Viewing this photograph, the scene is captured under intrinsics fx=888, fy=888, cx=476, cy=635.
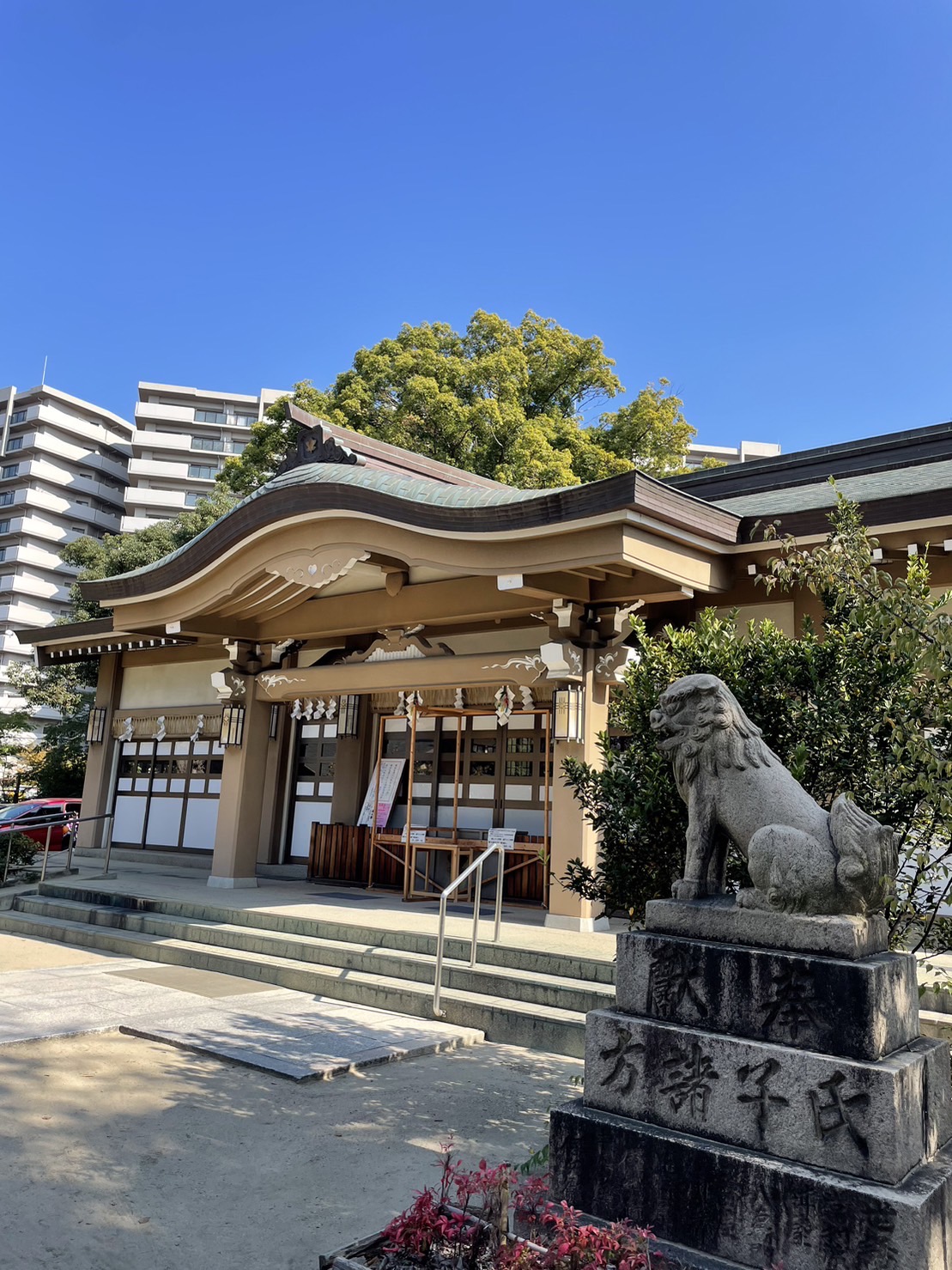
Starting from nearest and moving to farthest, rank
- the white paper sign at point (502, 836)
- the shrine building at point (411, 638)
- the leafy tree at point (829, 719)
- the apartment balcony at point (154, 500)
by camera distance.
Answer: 1. the leafy tree at point (829, 719)
2. the shrine building at point (411, 638)
3. the white paper sign at point (502, 836)
4. the apartment balcony at point (154, 500)

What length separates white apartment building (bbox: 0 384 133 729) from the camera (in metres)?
51.0

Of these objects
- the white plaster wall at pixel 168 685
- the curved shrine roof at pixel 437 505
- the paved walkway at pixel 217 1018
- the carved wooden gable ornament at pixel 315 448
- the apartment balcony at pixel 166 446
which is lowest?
the paved walkway at pixel 217 1018

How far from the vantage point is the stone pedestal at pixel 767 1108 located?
287 cm

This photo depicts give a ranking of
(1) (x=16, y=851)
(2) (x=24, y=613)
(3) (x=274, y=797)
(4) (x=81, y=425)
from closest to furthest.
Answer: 1. (3) (x=274, y=797)
2. (1) (x=16, y=851)
3. (2) (x=24, y=613)
4. (4) (x=81, y=425)

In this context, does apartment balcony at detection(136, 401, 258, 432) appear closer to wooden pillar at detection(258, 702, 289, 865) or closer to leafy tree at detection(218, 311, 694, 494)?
leafy tree at detection(218, 311, 694, 494)

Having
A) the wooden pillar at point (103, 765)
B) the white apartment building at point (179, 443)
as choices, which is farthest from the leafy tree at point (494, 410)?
the white apartment building at point (179, 443)

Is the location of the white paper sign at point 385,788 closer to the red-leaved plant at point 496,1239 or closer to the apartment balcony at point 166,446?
the red-leaved plant at point 496,1239

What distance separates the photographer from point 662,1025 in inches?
135

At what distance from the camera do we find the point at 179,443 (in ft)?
190

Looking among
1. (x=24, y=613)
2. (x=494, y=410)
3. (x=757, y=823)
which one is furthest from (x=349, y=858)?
(x=24, y=613)

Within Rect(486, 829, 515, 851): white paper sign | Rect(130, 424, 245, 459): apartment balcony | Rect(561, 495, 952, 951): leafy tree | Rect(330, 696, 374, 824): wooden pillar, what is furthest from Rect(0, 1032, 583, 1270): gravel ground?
Rect(130, 424, 245, 459): apartment balcony

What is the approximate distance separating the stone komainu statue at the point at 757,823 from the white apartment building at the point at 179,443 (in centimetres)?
5493

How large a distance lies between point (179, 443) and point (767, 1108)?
6019 centimetres

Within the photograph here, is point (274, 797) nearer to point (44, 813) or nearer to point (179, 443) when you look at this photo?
point (44, 813)
